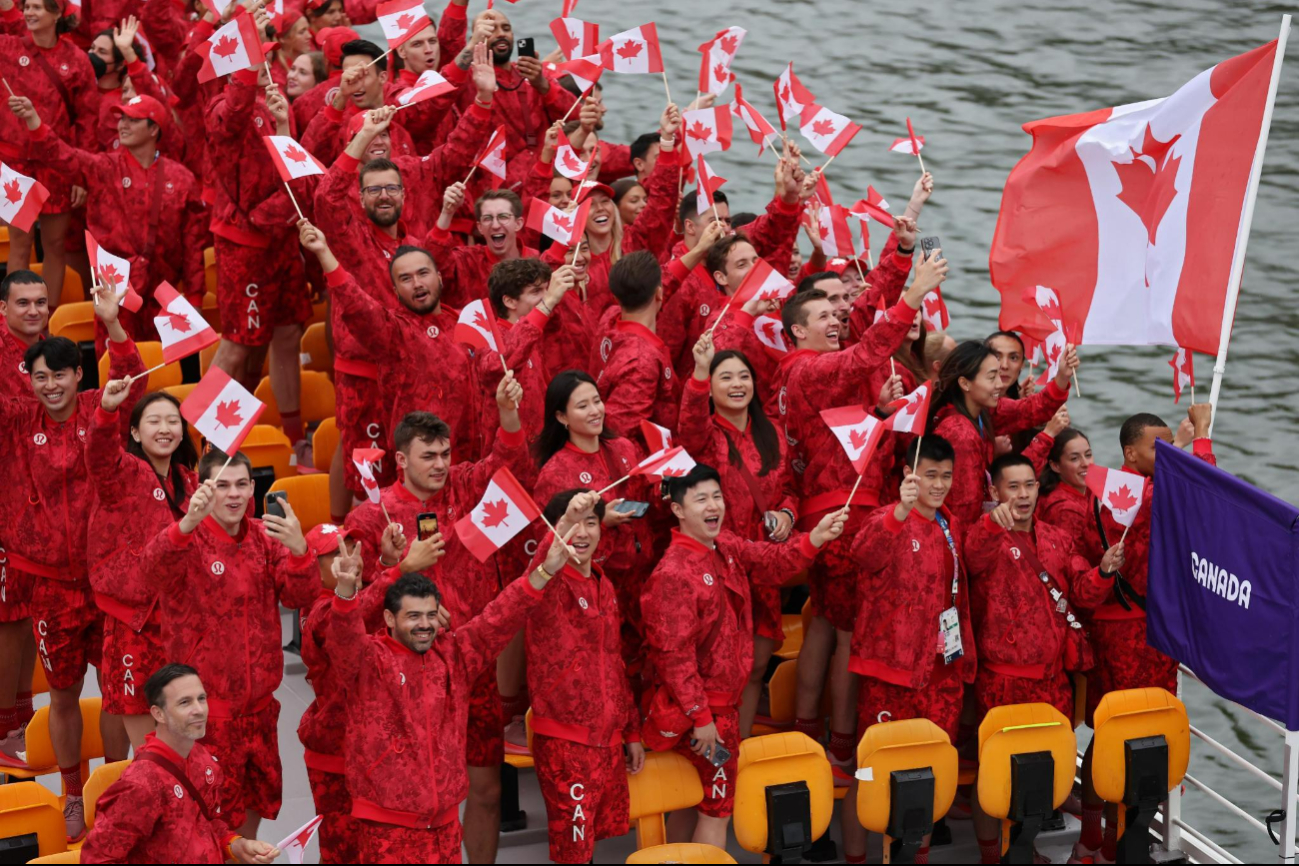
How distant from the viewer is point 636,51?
8.87 meters

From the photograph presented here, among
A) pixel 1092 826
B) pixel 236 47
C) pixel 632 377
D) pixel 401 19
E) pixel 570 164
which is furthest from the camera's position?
pixel 401 19

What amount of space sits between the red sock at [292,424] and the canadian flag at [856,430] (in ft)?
11.2

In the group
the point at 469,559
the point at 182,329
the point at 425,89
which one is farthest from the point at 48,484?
the point at 425,89

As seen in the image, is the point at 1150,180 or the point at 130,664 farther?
the point at 1150,180

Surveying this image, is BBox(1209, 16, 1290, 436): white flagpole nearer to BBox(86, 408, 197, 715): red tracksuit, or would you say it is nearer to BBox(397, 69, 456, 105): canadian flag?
BBox(397, 69, 456, 105): canadian flag

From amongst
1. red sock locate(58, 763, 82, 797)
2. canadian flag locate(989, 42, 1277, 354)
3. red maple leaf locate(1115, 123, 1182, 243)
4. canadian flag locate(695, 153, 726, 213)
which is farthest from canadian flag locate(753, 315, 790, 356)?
red sock locate(58, 763, 82, 797)

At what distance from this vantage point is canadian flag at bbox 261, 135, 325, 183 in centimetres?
704

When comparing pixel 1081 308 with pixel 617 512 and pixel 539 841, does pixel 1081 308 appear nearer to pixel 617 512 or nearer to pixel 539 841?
pixel 617 512

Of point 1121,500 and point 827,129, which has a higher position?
point 827,129

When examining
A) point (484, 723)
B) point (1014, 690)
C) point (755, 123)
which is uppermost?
point (755, 123)

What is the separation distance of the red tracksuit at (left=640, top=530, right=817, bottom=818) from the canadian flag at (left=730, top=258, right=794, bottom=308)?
1196 mm

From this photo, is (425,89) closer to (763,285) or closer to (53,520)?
(763,285)

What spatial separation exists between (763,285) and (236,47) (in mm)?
2702

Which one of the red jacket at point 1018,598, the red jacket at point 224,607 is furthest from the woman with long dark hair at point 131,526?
the red jacket at point 1018,598
